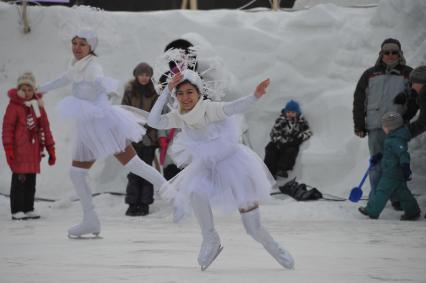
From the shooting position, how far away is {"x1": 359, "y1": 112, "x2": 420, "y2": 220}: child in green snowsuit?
31.0 ft

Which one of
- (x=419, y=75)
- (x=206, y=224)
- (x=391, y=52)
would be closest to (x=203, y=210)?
(x=206, y=224)

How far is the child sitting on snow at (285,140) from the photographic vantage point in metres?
11.2

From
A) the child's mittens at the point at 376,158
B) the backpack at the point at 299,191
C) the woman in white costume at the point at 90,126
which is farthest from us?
the backpack at the point at 299,191

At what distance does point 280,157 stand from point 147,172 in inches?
159

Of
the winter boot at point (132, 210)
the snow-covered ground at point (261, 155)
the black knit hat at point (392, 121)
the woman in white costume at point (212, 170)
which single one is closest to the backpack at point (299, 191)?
the snow-covered ground at point (261, 155)

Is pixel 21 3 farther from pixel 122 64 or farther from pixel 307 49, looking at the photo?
pixel 307 49

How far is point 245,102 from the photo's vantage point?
5637 mm

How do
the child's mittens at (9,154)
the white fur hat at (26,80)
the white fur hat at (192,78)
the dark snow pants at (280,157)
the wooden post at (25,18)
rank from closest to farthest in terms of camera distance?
the white fur hat at (192,78) < the child's mittens at (9,154) < the white fur hat at (26,80) < the dark snow pants at (280,157) < the wooden post at (25,18)

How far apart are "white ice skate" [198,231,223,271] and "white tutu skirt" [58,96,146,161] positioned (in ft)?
6.89

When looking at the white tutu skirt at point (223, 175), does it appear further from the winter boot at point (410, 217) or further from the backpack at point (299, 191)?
the backpack at point (299, 191)

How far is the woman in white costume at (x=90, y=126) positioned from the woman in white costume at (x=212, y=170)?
5.41 feet

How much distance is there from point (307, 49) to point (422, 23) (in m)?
1.82

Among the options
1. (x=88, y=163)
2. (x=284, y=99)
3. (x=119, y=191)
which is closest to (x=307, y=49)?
(x=284, y=99)

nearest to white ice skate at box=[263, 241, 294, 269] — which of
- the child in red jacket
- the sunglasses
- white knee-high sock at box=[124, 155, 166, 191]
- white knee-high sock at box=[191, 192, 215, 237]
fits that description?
white knee-high sock at box=[191, 192, 215, 237]
